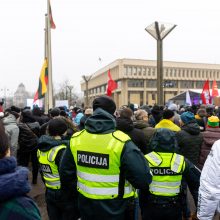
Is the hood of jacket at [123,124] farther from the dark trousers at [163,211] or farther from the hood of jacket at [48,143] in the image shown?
the dark trousers at [163,211]

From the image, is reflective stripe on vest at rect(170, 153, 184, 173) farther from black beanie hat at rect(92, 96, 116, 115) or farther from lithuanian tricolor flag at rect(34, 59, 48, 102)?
lithuanian tricolor flag at rect(34, 59, 48, 102)

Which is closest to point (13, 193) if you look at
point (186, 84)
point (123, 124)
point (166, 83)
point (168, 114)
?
point (123, 124)

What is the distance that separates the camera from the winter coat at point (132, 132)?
5090mm

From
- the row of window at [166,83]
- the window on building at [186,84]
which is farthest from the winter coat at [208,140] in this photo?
the window on building at [186,84]

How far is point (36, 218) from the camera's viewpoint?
1605 millimetres

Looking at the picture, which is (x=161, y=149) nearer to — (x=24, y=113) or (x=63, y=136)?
(x=63, y=136)

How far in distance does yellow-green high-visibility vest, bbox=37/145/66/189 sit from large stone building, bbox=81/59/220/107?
234 ft

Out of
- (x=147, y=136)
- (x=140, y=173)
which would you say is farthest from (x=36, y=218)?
(x=147, y=136)

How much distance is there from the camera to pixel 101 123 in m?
2.89

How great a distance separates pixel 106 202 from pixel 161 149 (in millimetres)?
1026

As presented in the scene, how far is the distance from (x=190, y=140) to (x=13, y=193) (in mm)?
4198

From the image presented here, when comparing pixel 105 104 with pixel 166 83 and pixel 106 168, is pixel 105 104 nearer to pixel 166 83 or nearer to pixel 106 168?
pixel 106 168

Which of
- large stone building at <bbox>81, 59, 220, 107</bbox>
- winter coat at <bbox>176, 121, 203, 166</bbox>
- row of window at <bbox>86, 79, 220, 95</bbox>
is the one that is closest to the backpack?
winter coat at <bbox>176, 121, 203, 166</bbox>

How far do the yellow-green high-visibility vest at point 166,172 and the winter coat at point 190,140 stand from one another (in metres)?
1.80
